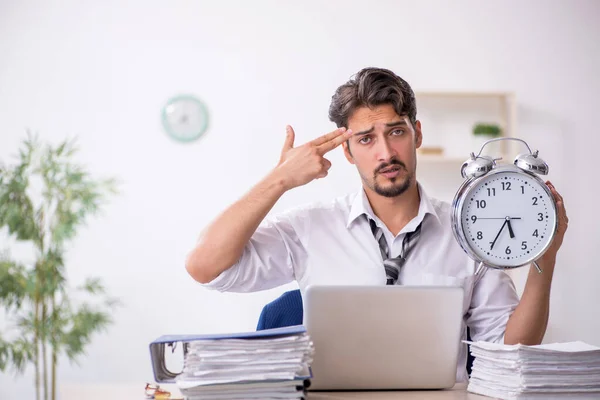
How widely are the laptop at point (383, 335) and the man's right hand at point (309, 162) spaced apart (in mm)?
514

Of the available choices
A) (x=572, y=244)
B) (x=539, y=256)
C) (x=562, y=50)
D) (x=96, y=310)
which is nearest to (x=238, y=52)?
(x=96, y=310)

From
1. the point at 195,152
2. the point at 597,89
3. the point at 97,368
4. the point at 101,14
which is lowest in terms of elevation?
the point at 97,368

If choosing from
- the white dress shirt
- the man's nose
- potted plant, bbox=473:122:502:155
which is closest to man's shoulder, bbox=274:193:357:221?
the white dress shirt

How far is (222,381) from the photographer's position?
130 cm

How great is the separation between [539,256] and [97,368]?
2.96 m

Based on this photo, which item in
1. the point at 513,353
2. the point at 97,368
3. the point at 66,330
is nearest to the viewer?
the point at 513,353

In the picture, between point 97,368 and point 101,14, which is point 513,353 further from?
point 101,14

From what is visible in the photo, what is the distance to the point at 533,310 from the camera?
1836 mm

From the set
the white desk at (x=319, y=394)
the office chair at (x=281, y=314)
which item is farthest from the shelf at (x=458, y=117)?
the white desk at (x=319, y=394)

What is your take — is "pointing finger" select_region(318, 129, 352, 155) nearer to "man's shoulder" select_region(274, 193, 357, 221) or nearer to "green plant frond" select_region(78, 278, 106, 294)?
"man's shoulder" select_region(274, 193, 357, 221)

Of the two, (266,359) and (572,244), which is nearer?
(266,359)

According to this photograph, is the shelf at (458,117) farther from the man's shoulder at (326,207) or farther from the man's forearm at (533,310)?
the man's forearm at (533,310)

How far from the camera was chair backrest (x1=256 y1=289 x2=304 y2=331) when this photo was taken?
205 centimetres

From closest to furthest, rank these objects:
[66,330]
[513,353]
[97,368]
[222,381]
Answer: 1. [222,381]
2. [513,353]
3. [66,330]
4. [97,368]
